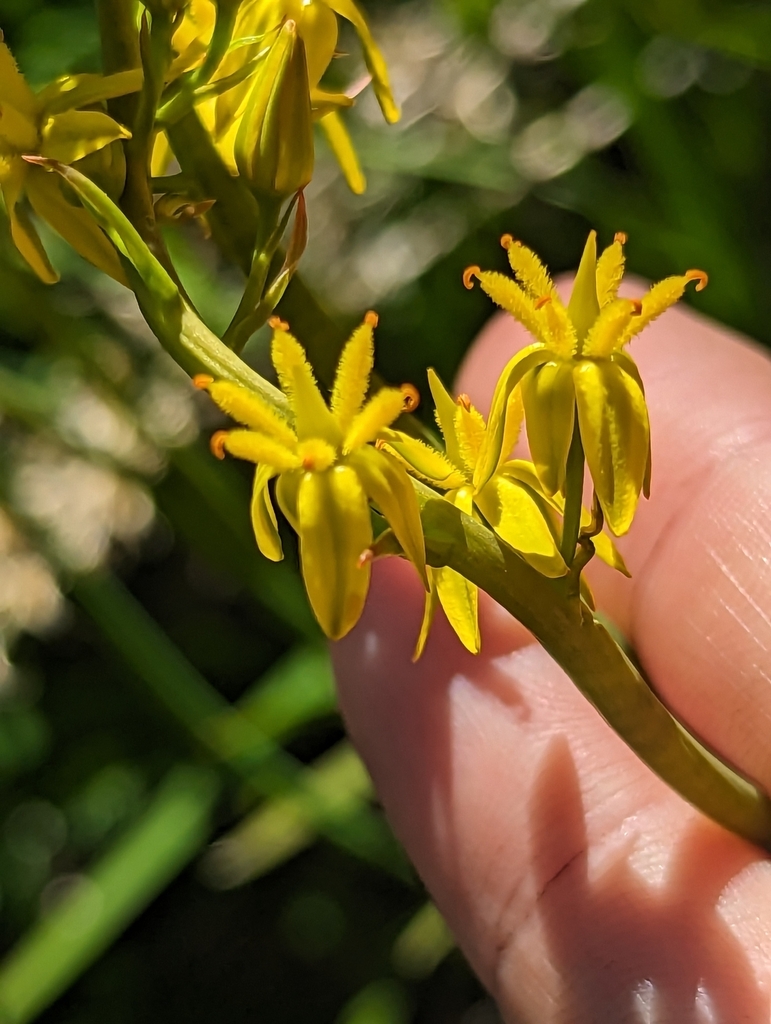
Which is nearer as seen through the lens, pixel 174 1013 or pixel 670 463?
pixel 670 463

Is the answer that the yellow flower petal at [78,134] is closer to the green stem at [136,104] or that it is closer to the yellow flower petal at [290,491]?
the green stem at [136,104]

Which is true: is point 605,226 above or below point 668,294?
below

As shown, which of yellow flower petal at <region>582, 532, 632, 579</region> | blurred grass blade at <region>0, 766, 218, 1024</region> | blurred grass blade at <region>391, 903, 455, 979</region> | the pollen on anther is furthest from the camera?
blurred grass blade at <region>391, 903, 455, 979</region>

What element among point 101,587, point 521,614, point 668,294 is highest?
point 668,294

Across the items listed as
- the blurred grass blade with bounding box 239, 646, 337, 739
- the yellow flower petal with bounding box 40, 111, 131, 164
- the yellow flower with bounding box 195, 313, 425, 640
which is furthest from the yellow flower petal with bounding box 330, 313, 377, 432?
the blurred grass blade with bounding box 239, 646, 337, 739

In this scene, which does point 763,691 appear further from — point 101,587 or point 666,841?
point 101,587

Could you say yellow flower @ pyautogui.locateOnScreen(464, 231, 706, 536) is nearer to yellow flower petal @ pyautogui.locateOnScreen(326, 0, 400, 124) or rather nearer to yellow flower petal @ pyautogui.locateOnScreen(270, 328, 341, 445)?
yellow flower petal @ pyautogui.locateOnScreen(270, 328, 341, 445)

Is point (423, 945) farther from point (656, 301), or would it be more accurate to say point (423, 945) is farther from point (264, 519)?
point (656, 301)

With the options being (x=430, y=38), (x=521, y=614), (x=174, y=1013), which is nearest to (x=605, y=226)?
(x=430, y=38)
